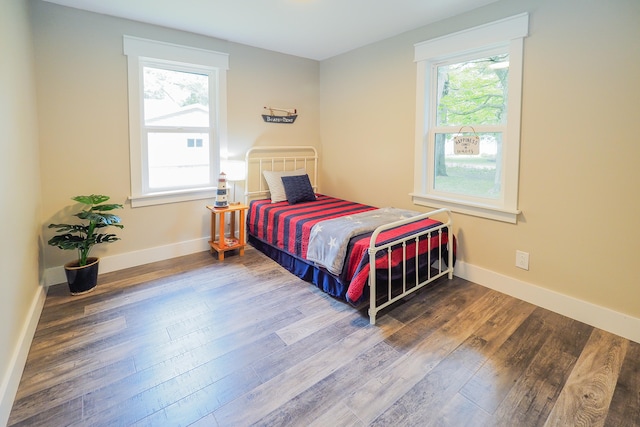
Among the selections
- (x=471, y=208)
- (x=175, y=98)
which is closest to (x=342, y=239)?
(x=471, y=208)

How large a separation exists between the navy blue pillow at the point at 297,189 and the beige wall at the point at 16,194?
7.13ft

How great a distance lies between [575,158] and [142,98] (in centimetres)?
359

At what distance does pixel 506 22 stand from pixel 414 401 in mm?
2672

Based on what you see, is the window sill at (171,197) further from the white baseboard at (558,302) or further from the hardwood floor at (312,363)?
the white baseboard at (558,302)

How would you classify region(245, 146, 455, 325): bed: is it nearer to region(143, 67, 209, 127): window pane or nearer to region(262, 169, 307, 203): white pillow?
region(262, 169, 307, 203): white pillow

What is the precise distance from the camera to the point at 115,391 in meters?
1.63

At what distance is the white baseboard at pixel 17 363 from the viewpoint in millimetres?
1425

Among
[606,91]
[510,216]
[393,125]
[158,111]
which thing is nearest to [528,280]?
[510,216]

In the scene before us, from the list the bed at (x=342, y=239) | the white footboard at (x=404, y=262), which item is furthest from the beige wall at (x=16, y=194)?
the white footboard at (x=404, y=262)

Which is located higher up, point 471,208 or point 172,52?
point 172,52

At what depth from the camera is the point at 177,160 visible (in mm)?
3445

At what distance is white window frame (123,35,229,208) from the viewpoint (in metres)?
3.02

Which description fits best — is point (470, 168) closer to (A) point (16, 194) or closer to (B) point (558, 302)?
(B) point (558, 302)

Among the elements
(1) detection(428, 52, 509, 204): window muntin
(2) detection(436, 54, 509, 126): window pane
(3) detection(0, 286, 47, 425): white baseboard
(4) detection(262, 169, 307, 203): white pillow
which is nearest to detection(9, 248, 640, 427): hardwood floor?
(3) detection(0, 286, 47, 425): white baseboard
